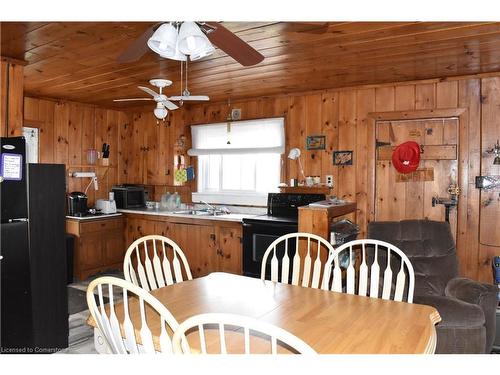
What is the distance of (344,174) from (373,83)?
3.13 feet

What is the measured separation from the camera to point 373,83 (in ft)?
12.8

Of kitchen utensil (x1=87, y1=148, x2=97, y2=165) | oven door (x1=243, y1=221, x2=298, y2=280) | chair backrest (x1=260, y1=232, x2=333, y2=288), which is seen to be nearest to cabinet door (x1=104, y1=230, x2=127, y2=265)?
kitchen utensil (x1=87, y1=148, x2=97, y2=165)

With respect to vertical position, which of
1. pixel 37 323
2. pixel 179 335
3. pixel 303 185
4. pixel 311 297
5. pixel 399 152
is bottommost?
pixel 37 323

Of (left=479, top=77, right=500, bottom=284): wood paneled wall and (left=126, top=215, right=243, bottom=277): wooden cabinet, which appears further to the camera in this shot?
(left=126, top=215, right=243, bottom=277): wooden cabinet

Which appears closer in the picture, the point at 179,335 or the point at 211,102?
the point at 179,335

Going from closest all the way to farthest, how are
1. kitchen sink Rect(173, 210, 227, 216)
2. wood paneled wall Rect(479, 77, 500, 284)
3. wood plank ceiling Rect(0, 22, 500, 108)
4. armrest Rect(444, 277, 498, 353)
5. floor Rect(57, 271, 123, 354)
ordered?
wood plank ceiling Rect(0, 22, 500, 108), armrest Rect(444, 277, 498, 353), floor Rect(57, 271, 123, 354), wood paneled wall Rect(479, 77, 500, 284), kitchen sink Rect(173, 210, 227, 216)

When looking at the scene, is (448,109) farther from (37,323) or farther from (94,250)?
(94,250)

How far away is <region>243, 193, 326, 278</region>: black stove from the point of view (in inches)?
152

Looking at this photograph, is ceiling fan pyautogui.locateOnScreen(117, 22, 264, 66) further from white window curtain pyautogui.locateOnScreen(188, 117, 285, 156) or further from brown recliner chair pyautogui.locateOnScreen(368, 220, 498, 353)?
white window curtain pyautogui.locateOnScreen(188, 117, 285, 156)

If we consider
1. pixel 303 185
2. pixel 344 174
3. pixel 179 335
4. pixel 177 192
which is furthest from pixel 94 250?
pixel 179 335

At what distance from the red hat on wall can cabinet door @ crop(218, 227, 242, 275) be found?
1756mm

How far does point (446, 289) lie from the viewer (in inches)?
115

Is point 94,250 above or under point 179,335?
under

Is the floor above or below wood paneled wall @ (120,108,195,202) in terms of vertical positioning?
below
